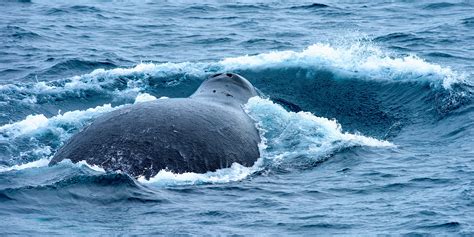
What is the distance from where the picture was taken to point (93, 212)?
12648mm

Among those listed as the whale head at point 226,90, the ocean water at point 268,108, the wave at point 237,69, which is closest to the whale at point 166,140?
Result: the ocean water at point 268,108

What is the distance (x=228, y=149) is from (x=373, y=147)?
12.5 ft

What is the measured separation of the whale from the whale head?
1270 mm

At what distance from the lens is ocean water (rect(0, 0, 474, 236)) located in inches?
511

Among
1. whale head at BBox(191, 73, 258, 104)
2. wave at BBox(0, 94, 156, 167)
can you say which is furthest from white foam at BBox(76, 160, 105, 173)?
whale head at BBox(191, 73, 258, 104)

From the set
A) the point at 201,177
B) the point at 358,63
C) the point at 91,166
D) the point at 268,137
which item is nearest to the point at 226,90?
the point at 268,137

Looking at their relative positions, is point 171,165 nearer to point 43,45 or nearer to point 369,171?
point 369,171

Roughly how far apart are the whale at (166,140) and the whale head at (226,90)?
4.17 ft

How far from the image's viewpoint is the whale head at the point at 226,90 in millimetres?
Answer: 19688

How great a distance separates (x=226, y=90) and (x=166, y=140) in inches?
214

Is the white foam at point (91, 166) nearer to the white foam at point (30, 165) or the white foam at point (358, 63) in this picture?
the white foam at point (30, 165)

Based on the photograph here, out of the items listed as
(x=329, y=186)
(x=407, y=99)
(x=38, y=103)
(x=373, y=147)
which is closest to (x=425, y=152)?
(x=373, y=147)

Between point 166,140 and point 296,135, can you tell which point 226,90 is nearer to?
point 296,135

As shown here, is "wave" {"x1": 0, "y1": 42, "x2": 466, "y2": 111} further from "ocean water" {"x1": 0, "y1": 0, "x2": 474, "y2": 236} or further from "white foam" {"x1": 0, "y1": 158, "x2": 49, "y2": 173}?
"white foam" {"x1": 0, "y1": 158, "x2": 49, "y2": 173}
